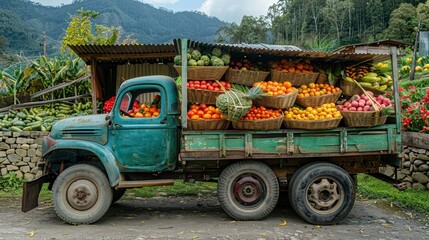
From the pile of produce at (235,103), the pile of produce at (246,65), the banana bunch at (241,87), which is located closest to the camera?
the pile of produce at (235,103)

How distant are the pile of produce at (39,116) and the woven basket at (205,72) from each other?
5.50 m

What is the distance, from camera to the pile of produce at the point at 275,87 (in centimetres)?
633

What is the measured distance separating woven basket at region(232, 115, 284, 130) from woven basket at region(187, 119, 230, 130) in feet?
0.60


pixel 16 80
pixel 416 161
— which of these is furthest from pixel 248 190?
pixel 16 80

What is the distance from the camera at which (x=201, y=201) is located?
8.23 meters

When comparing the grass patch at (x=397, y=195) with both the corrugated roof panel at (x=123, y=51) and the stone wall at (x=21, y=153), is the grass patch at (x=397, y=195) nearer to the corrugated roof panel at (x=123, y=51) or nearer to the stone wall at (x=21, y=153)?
the corrugated roof panel at (x=123, y=51)

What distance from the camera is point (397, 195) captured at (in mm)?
8141

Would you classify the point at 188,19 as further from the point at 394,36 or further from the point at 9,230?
the point at 9,230

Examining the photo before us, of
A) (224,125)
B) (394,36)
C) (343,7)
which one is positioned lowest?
(224,125)

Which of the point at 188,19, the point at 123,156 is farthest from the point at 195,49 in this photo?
the point at 188,19

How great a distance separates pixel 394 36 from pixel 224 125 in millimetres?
43754

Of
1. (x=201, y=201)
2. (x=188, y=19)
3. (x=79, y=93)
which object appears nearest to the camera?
(x=201, y=201)

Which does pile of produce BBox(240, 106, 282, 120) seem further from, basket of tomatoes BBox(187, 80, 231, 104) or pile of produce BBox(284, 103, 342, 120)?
basket of tomatoes BBox(187, 80, 231, 104)

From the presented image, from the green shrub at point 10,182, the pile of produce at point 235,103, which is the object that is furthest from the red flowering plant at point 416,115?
the green shrub at point 10,182
